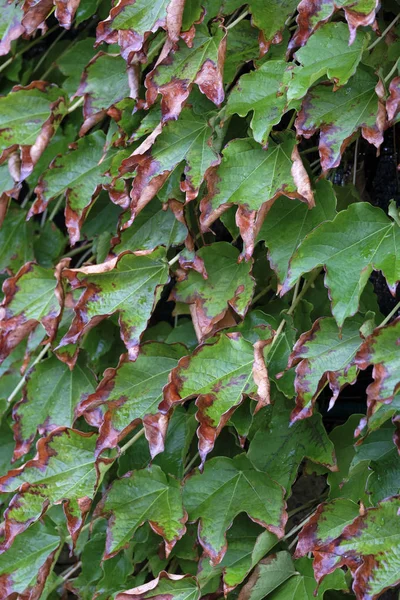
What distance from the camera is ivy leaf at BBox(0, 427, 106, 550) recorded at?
3.49 ft

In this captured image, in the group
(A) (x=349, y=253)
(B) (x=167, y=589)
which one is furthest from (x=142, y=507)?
(A) (x=349, y=253)

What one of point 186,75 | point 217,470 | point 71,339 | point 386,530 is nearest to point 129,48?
point 186,75

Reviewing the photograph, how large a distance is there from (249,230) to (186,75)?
0.24m

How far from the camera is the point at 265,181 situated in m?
0.99

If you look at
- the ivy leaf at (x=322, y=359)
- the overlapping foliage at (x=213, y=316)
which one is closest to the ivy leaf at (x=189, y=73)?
the overlapping foliage at (x=213, y=316)

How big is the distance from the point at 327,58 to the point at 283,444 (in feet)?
1.59

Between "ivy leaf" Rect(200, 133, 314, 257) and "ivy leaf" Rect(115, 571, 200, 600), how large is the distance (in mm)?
412

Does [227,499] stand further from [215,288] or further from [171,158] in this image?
[171,158]

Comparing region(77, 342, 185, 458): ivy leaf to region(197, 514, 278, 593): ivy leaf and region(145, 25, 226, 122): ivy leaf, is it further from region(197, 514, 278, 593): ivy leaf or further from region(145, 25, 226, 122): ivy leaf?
region(145, 25, 226, 122): ivy leaf

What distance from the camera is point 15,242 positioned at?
1438 mm

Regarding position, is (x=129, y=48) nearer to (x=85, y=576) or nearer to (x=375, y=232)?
(x=375, y=232)

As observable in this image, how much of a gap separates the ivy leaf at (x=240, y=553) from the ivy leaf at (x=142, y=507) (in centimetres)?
A: 6

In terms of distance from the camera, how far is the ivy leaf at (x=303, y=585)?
3.06 feet

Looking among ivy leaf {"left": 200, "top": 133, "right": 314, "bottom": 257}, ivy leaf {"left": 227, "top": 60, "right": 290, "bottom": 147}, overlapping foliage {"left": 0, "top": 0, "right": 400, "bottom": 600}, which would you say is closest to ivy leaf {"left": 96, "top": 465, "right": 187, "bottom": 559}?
overlapping foliage {"left": 0, "top": 0, "right": 400, "bottom": 600}
